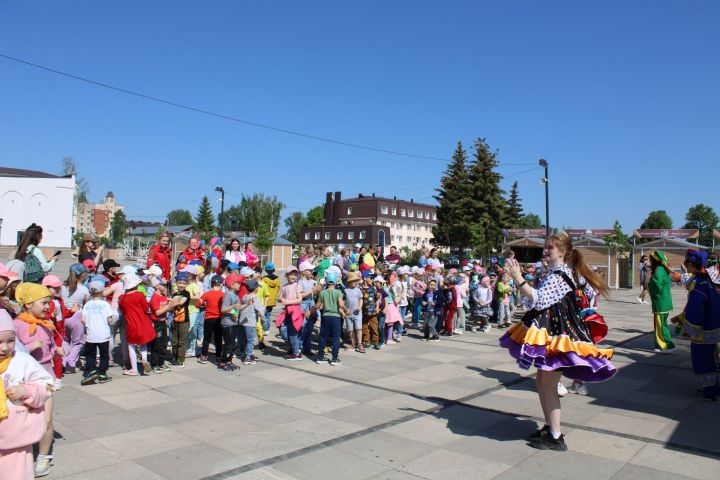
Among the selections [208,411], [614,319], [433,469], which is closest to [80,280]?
[208,411]

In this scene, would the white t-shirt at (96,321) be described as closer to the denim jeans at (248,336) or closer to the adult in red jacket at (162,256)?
the denim jeans at (248,336)

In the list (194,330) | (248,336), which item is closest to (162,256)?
(194,330)

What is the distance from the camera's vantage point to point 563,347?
15.6 ft

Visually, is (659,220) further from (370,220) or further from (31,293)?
(31,293)

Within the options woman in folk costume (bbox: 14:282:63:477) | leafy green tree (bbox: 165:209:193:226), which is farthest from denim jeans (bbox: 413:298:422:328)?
leafy green tree (bbox: 165:209:193:226)

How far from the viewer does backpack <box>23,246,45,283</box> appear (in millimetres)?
7516

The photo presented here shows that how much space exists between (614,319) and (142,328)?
1375 cm

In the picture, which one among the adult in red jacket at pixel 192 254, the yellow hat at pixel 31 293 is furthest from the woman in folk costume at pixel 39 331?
the adult in red jacket at pixel 192 254

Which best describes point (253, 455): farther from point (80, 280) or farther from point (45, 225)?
point (45, 225)

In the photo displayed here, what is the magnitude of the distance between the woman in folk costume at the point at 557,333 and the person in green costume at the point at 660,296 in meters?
5.60

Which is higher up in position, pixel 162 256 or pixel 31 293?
pixel 162 256

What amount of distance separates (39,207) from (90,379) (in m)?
63.9

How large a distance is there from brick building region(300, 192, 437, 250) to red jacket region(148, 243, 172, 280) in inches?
2384

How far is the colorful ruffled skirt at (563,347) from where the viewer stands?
15.6ft
